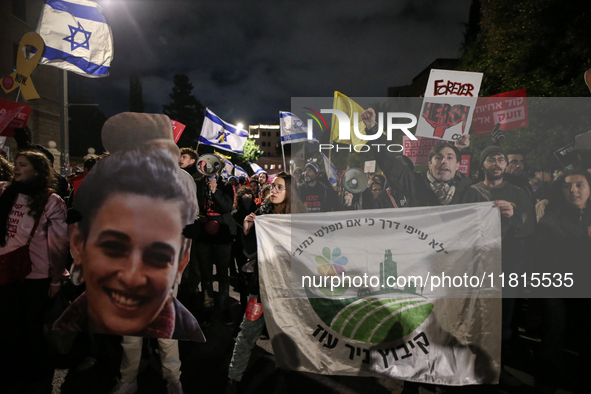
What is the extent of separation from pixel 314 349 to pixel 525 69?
32.8 feet

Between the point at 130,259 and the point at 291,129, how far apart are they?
7238 millimetres

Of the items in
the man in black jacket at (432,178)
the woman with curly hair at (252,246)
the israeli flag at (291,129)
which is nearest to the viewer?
the woman with curly hair at (252,246)

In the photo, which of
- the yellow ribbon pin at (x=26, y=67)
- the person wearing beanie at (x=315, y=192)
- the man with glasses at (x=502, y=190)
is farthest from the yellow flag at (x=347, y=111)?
the yellow ribbon pin at (x=26, y=67)

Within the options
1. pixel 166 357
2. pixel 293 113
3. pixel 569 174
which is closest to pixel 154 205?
pixel 166 357

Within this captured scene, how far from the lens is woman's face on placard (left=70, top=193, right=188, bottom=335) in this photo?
2.34 m

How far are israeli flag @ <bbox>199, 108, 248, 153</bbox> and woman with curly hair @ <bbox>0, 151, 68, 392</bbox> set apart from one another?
15.7 feet

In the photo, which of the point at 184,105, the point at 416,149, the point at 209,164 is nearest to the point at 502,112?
the point at 416,149

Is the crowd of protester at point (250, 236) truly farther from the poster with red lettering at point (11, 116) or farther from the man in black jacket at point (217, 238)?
the poster with red lettering at point (11, 116)

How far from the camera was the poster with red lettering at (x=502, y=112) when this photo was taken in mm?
4668

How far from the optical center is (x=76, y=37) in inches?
185

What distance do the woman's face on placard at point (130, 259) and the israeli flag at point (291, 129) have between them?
6853mm

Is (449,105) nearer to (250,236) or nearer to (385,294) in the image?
(385,294)

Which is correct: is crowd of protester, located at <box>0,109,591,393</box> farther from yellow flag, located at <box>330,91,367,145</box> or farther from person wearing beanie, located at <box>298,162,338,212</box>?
yellow flag, located at <box>330,91,367,145</box>

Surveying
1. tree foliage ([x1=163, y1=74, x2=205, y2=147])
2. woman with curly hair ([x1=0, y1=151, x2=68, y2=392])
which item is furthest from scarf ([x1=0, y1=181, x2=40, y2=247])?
tree foliage ([x1=163, y1=74, x2=205, y2=147])
